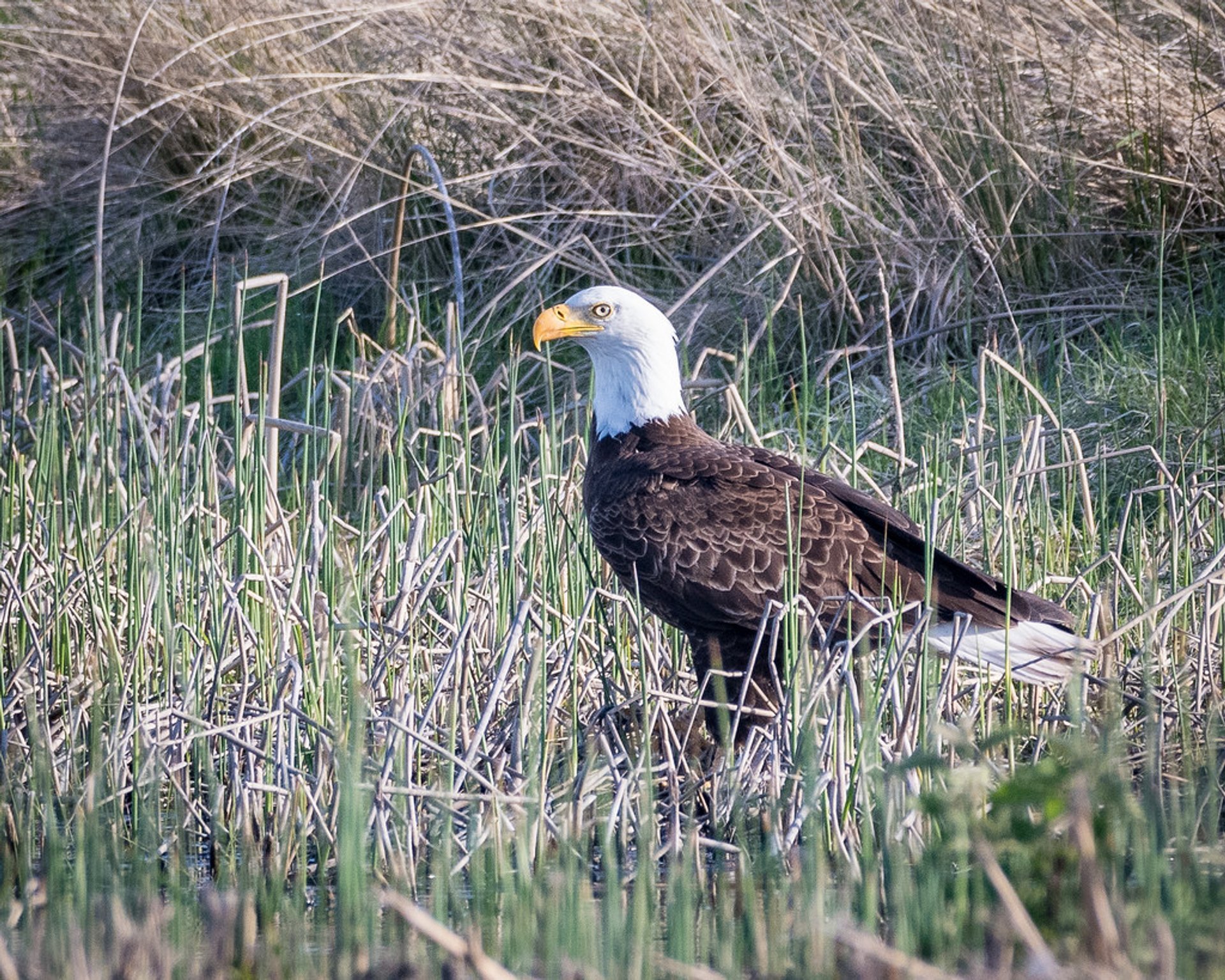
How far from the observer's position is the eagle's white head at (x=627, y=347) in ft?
16.1

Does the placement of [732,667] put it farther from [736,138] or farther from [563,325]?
[736,138]

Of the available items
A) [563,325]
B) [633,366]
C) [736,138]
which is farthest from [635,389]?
[736,138]

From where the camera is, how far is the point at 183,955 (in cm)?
271

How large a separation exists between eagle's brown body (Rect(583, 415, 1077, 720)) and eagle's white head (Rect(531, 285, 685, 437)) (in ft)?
1.28

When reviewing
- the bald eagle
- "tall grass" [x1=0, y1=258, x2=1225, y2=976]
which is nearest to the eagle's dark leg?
the bald eagle

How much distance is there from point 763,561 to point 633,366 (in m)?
0.88

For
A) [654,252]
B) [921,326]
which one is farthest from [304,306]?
[921,326]

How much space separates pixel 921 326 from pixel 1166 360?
149cm

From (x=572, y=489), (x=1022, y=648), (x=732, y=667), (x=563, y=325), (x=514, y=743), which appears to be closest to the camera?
(x=514, y=743)

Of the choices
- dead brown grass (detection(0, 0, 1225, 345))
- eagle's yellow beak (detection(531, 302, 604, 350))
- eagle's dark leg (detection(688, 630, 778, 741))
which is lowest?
eagle's dark leg (detection(688, 630, 778, 741))

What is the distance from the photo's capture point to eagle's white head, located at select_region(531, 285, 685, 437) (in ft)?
16.1

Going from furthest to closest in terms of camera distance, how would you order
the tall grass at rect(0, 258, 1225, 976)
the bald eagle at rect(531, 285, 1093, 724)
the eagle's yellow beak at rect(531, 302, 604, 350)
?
the eagle's yellow beak at rect(531, 302, 604, 350) → the bald eagle at rect(531, 285, 1093, 724) → the tall grass at rect(0, 258, 1225, 976)

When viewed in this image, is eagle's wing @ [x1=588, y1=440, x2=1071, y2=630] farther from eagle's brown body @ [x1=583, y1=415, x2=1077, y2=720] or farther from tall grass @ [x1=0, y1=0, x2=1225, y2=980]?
tall grass @ [x1=0, y1=0, x2=1225, y2=980]

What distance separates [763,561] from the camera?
438 centimetres
